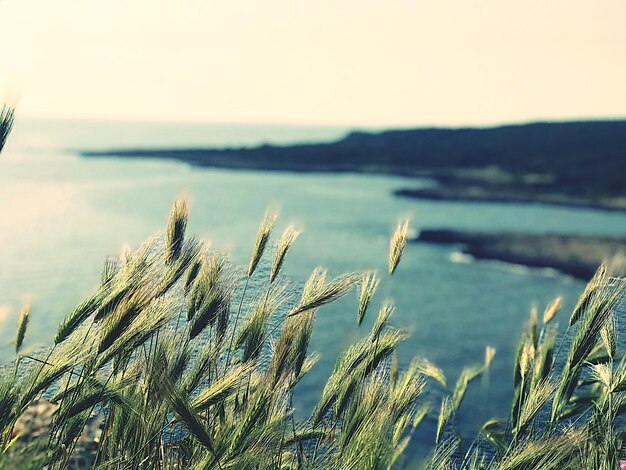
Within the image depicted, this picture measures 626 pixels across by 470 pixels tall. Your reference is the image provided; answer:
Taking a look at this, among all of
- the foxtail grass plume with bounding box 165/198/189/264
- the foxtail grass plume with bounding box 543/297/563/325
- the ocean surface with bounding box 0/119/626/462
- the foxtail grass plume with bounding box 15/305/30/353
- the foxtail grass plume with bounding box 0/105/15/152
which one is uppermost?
the foxtail grass plume with bounding box 0/105/15/152

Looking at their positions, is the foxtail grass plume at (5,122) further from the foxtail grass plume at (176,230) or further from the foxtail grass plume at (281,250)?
the foxtail grass plume at (281,250)

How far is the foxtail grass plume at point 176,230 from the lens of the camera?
192 centimetres

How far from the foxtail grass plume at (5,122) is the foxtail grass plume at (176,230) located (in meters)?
0.46

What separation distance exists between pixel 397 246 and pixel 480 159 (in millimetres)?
51791

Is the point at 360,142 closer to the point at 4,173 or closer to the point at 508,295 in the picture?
the point at 4,173

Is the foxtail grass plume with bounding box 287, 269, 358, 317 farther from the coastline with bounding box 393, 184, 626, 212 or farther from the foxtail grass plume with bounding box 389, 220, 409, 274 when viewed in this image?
the coastline with bounding box 393, 184, 626, 212

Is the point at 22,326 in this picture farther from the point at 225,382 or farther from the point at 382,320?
the point at 382,320

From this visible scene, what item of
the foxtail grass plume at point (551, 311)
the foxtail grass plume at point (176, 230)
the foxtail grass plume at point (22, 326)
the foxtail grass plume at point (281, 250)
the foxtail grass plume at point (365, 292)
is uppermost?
the foxtail grass plume at point (176, 230)

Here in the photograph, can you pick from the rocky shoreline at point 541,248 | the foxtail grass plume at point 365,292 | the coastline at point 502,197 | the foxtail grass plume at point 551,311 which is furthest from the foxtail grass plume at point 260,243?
the coastline at point 502,197

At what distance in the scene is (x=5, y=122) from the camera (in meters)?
1.62

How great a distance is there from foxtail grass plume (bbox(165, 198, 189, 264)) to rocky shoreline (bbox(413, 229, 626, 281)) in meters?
20.8

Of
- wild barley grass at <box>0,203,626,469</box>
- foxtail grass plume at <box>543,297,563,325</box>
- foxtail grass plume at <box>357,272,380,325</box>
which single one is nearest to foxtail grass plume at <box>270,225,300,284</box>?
wild barley grass at <box>0,203,626,469</box>

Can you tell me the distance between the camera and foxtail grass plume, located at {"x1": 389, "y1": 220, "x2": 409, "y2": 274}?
1.97 meters

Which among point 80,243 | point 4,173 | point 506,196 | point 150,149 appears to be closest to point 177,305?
point 80,243
